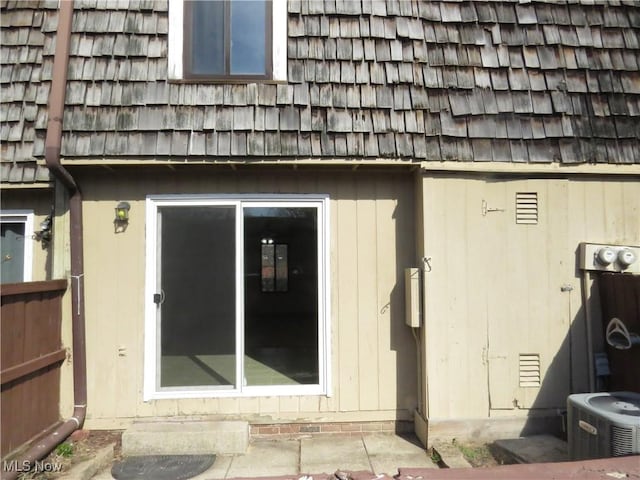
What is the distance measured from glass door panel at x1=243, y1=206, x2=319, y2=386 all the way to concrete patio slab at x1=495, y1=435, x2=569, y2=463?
67.4 inches

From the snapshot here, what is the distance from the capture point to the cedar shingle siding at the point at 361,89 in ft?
12.4

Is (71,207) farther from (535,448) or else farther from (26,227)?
(535,448)

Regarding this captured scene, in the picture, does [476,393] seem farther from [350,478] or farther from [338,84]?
[338,84]

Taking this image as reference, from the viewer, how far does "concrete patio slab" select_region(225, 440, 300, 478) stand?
3324mm

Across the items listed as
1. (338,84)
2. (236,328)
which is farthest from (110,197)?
(338,84)

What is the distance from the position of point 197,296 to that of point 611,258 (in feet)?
12.6

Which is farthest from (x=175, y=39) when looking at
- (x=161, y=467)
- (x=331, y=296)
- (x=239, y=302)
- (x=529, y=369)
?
(x=529, y=369)

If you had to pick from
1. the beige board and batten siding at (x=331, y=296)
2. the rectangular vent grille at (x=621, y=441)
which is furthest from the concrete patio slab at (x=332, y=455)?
the rectangular vent grille at (x=621, y=441)

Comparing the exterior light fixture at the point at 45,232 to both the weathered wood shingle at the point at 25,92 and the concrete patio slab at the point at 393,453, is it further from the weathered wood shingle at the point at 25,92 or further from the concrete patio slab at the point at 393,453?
the concrete patio slab at the point at 393,453

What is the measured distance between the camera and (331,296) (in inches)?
158

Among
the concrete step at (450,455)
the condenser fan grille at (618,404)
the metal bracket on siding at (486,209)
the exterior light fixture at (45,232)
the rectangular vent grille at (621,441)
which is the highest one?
the metal bracket on siding at (486,209)

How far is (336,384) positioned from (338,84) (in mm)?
2728

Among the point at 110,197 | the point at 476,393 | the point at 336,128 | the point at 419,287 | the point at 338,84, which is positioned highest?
the point at 338,84

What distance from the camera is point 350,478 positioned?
192cm
